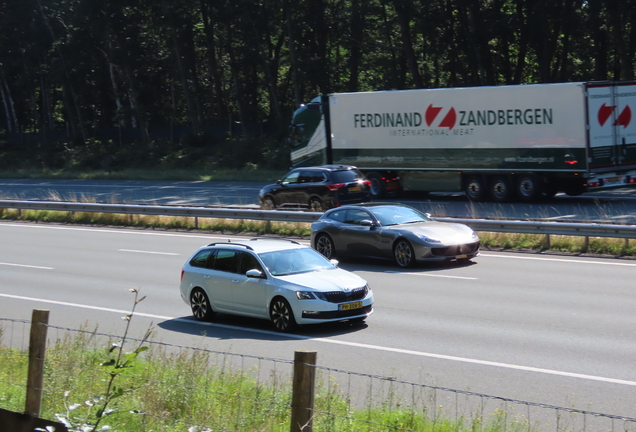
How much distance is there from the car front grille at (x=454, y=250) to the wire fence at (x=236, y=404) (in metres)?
7.97

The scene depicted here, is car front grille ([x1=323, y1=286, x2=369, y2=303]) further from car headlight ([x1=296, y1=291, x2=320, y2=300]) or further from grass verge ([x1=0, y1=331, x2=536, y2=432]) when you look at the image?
grass verge ([x1=0, y1=331, x2=536, y2=432])

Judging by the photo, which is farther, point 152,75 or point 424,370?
point 152,75

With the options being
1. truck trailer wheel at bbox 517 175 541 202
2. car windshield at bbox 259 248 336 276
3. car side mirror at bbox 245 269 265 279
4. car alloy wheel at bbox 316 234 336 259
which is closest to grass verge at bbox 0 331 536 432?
car side mirror at bbox 245 269 265 279

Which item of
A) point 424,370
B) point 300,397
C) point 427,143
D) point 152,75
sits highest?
point 152,75

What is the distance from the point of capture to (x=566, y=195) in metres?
29.6

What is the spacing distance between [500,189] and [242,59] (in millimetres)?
35132

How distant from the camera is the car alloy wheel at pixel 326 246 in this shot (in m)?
18.3

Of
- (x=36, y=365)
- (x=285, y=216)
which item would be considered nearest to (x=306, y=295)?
(x=36, y=365)

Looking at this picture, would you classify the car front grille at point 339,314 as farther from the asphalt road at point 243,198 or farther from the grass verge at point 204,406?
the asphalt road at point 243,198

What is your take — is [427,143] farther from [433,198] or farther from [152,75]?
[152,75]

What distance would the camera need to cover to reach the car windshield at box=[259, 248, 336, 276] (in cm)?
1247

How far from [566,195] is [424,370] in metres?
21.8

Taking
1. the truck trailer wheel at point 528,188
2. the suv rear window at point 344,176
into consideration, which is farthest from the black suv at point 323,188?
the truck trailer wheel at point 528,188

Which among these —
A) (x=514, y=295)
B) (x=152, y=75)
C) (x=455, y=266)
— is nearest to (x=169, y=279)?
(x=455, y=266)
